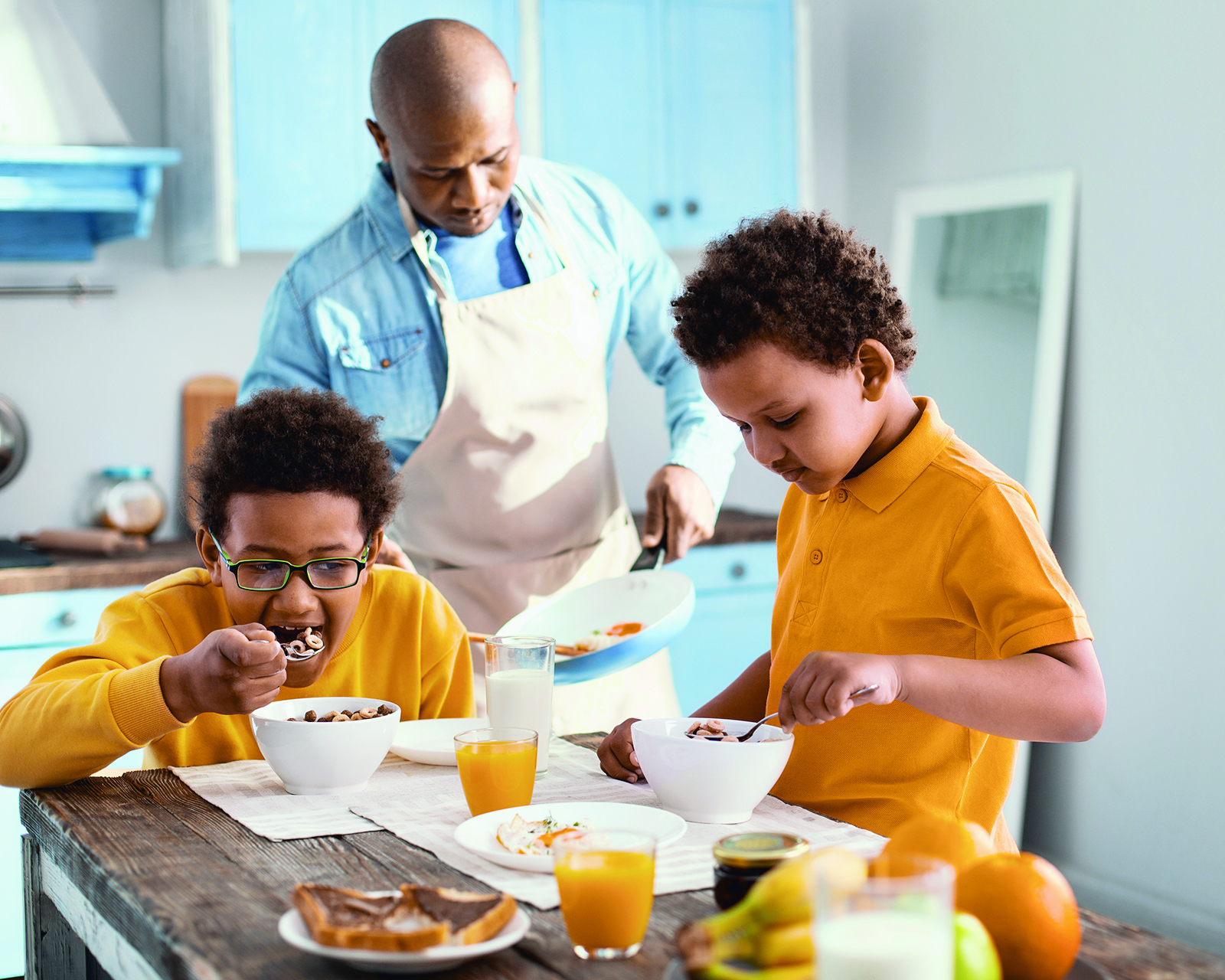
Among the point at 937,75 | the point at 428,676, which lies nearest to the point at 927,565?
the point at 428,676

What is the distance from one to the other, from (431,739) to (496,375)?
0.80 meters

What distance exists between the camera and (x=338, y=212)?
293 centimetres

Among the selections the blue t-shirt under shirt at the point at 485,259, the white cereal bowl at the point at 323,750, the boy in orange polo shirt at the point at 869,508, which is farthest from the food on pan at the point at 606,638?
the blue t-shirt under shirt at the point at 485,259

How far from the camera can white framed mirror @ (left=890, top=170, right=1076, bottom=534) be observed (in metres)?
3.07

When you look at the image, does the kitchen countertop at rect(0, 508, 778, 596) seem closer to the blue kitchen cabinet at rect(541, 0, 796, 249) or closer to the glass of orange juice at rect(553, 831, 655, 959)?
the blue kitchen cabinet at rect(541, 0, 796, 249)

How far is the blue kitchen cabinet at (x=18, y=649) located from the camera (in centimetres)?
246

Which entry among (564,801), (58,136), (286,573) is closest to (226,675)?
(286,573)

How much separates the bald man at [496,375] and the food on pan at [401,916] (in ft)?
3.55

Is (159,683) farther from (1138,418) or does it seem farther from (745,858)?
(1138,418)

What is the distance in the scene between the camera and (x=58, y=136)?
2650 mm

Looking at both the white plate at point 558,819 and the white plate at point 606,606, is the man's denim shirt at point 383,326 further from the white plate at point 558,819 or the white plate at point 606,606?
the white plate at point 558,819

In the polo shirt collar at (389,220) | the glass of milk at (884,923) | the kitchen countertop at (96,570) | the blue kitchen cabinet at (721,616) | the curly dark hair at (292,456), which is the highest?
the polo shirt collar at (389,220)

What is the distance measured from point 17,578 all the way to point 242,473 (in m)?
1.34

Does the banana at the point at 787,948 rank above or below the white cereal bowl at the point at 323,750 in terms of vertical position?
above
